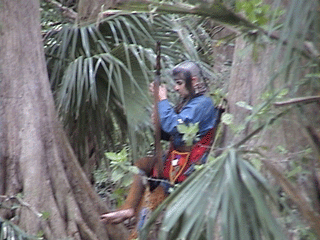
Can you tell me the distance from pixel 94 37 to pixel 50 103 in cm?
93

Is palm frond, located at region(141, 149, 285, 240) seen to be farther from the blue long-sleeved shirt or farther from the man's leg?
the man's leg

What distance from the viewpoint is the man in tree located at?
4664 millimetres

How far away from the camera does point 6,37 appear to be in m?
5.54

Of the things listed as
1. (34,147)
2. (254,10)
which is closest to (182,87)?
(34,147)

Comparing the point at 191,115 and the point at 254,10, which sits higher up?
the point at 254,10

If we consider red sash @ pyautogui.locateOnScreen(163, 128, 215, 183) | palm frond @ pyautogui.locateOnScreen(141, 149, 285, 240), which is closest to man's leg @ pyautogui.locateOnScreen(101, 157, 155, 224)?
red sash @ pyautogui.locateOnScreen(163, 128, 215, 183)

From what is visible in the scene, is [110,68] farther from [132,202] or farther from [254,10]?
[254,10]

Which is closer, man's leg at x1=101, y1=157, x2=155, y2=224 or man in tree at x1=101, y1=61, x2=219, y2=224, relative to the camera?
man in tree at x1=101, y1=61, x2=219, y2=224

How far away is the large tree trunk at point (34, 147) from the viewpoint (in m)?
5.32

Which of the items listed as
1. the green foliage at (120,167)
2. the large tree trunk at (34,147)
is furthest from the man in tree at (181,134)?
the green foliage at (120,167)

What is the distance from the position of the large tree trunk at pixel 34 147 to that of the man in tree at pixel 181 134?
1.65 ft

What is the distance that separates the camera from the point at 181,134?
4.78 m

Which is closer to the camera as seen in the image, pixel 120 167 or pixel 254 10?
pixel 254 10

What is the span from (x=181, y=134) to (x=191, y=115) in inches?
6.9
